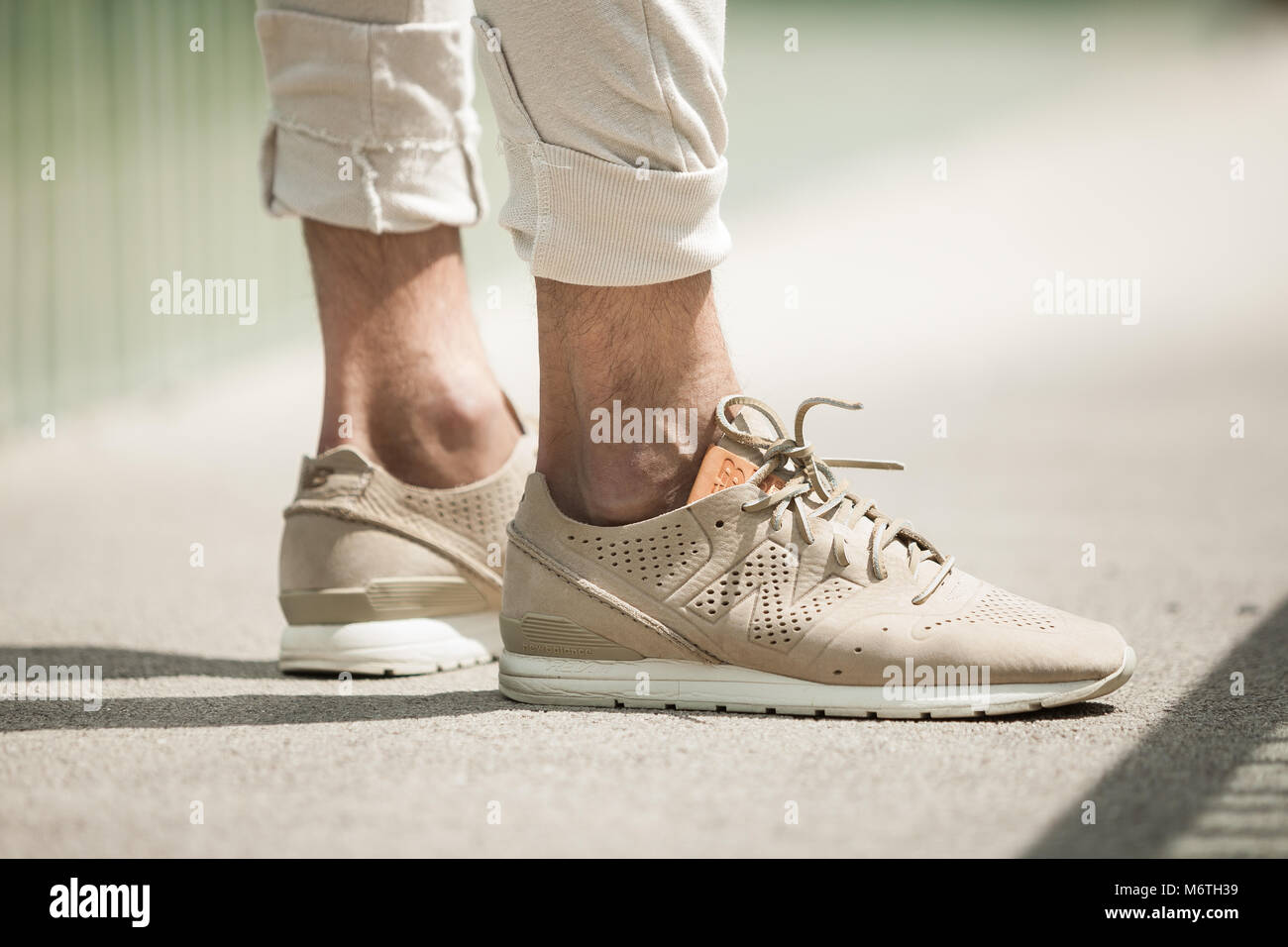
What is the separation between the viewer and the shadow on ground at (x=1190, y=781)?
0.69m

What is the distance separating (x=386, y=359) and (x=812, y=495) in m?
0.50

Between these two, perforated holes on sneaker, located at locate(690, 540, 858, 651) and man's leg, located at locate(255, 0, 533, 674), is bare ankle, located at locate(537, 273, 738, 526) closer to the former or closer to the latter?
perforated holes on sneaker, located at locate(690, 540, 858, 651)

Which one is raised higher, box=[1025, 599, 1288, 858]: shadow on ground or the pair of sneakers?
the pair of sneakers

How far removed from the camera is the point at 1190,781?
78 cm

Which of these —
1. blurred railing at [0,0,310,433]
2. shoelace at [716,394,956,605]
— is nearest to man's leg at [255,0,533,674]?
shoelace at [716,394,956,605]

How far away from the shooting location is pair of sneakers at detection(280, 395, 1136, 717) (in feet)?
3.10

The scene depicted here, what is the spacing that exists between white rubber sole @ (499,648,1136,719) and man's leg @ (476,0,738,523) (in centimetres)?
13

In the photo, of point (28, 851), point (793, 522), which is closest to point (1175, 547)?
point (793, 522)

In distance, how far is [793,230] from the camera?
6.17 meters

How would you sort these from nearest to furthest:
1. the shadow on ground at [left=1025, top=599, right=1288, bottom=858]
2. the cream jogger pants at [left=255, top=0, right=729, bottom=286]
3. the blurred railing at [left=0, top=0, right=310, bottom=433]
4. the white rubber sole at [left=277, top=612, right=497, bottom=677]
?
1. the shadow on ground at [left=1025, top=599, right=1288, bottom=858]
2. the cream jogger pants at [left=255, top=0, right=729, bottom=286]
3. the white rubber sole at [left=277, top=612, right=497, bottom=677]
4. the blurred railing at [left=0, top=0, right=310, bottom=433]

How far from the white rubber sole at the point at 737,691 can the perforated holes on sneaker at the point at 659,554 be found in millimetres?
70

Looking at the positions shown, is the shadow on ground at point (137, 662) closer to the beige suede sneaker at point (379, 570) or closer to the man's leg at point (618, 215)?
the beige suede sneaker at point (379, 570)

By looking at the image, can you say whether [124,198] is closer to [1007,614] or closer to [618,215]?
[618,215]
